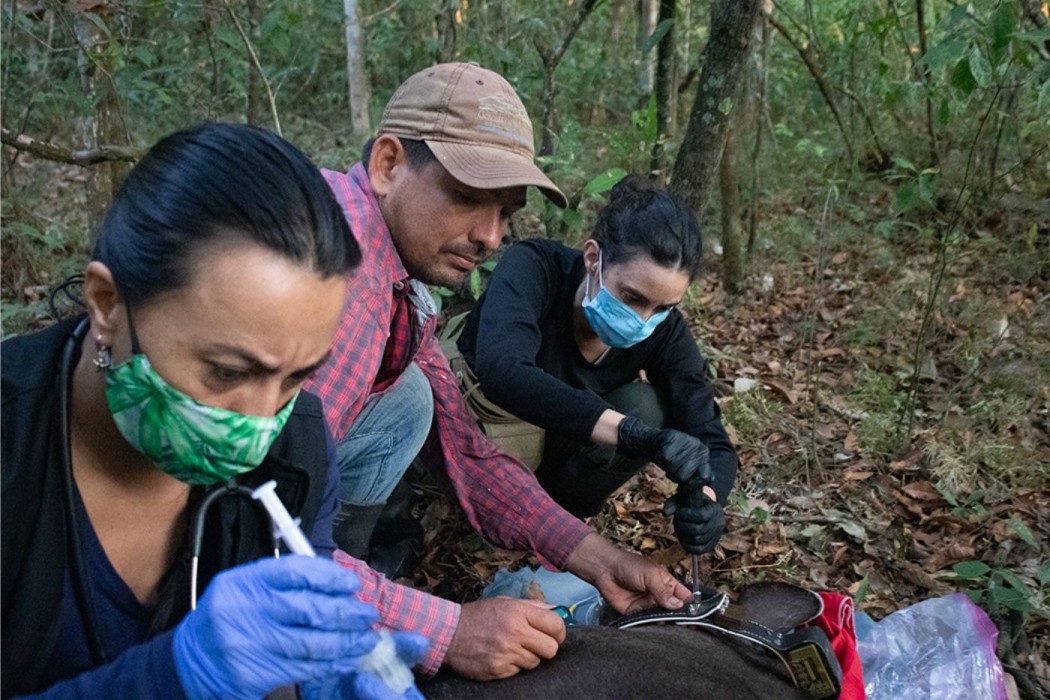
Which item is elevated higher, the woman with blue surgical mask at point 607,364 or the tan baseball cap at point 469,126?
the tan baseball cap at point 469,126

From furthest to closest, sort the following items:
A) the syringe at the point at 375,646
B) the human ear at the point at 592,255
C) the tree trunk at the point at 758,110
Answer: the tree trunk at the point at 758,110 → the human ear at the point at 592,255 → the syringe at the point at 375,646

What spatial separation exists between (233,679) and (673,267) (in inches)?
77.7

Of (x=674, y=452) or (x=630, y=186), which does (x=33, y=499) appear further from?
(x=630, y=186)

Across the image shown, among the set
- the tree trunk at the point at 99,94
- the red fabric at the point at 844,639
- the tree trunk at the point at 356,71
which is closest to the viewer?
the red fabric at the point at 844,639

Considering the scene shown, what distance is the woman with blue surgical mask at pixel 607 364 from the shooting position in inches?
103

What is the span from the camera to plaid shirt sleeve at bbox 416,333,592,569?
2.58 m

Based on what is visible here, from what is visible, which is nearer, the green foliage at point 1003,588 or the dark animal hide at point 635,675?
the dark animal hide at point 635,675

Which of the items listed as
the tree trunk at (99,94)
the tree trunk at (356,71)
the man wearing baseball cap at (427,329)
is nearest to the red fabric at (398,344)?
the man wearing baseball cap at (427,329)

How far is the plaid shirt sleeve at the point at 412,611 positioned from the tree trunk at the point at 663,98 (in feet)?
10.6

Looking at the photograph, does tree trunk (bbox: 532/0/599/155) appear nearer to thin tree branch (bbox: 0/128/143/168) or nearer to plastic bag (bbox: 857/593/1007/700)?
thin tree branch (bbox: 0/128/143/168)

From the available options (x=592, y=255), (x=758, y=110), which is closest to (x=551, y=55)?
(x=758, y=110)

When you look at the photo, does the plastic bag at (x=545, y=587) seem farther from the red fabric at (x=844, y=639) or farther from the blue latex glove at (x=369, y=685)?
the blue latex glove at (x=369, y=685)

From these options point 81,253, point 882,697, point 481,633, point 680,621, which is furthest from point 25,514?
point 81,253

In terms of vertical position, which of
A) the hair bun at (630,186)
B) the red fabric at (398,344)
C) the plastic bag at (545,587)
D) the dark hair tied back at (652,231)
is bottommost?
the plastic bag at (545,587)
